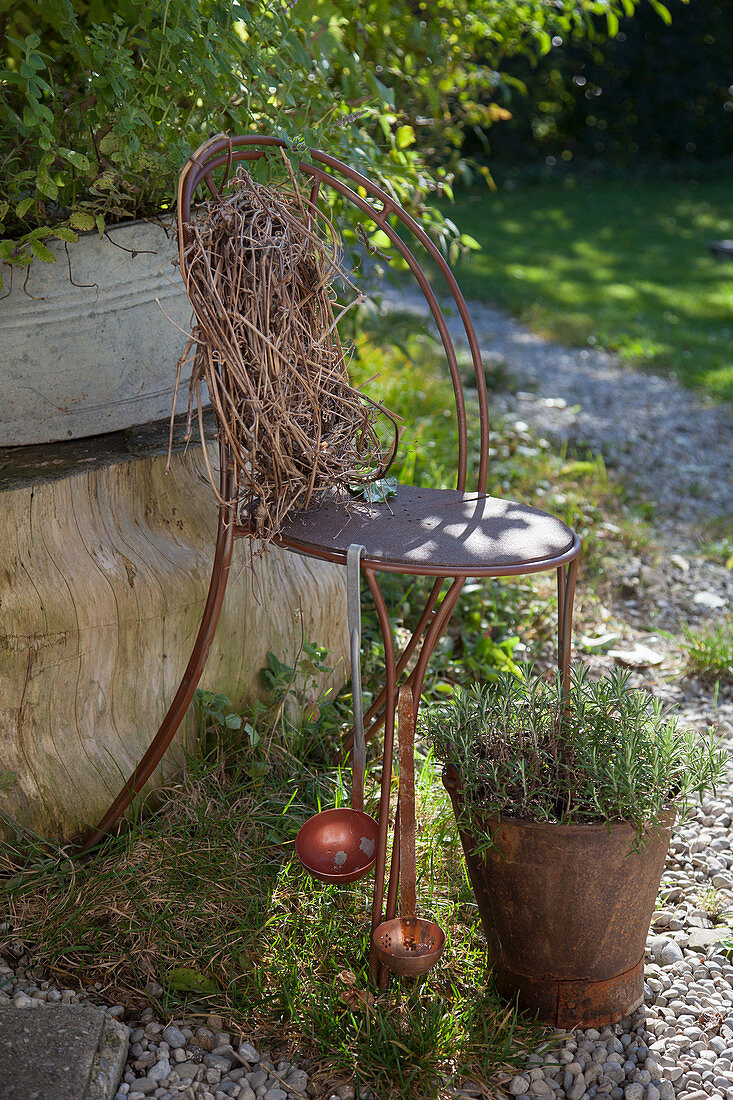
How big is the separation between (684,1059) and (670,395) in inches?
155

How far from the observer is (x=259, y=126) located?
6.89 ft

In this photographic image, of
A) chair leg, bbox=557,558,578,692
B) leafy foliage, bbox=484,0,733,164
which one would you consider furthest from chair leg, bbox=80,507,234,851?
leafy foliage, bbox=484,0,733,164

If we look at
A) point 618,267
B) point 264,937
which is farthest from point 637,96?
point 264,937

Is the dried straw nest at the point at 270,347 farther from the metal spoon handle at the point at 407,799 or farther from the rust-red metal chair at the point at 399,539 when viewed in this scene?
the metal spoon handle at the point at 407,799

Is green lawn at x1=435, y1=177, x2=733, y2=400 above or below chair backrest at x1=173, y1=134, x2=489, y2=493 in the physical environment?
below

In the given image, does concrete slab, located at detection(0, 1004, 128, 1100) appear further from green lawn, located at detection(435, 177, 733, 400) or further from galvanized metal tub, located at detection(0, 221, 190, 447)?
green lawn, located at detection(435, 177, 733, 400)

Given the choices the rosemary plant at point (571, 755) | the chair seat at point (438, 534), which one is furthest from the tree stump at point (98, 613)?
the rosemary plant at point (571, 755)

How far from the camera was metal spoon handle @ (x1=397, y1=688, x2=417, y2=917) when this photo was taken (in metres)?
1.48

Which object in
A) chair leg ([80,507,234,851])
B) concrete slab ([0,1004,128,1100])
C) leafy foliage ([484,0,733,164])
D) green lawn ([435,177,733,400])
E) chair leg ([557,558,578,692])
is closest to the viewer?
concrete slab ([0,1004,128,1100])

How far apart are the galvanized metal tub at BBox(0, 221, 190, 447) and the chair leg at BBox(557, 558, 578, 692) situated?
0.90 meters

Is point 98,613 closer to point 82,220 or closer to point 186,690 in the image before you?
point 186,690

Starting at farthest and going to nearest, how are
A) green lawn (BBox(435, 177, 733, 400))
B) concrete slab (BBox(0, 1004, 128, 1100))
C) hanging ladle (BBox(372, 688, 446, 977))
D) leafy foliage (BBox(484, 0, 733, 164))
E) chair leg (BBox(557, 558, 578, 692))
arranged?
leafy foliage (BBox(484, 0, 733, 164)) → green lawn (BBox(435, 177, 733, 400)) → chair leg (BBox(557, 558, 578, 692)) → hanging ladle (BBox(372, 688, 446, 977)) → concrete slab (BBox(0, 1004, 128, 1100))

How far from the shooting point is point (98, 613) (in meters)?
1.85

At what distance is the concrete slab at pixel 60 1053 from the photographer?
4.47ft
